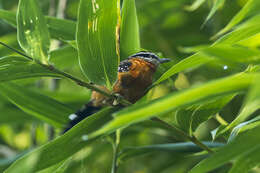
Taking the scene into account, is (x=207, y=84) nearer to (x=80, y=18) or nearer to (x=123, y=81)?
(x=80, y=18)

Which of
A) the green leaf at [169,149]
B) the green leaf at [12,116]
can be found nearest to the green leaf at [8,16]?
the green leaf at [169,149]

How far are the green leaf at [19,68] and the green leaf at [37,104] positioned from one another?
1.09 feet

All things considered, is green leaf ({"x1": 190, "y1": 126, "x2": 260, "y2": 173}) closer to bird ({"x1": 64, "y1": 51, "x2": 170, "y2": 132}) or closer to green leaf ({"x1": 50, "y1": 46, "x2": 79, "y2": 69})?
bird ({"x1": 64, "y1": 51, "x2": 170, "y2": 132})

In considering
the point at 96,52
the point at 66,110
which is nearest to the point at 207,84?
the point at 96,52

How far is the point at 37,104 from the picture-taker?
1525mm

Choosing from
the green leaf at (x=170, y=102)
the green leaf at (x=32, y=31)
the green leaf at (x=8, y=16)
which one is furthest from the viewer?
the green leaf at (x=8, y=16)

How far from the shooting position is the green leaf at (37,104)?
1.46 meters

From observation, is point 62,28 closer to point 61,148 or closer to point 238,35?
point 61,148

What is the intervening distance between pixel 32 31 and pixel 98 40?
171 millimetres

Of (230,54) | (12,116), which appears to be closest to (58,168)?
(230,54)

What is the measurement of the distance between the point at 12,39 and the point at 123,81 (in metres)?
0.72

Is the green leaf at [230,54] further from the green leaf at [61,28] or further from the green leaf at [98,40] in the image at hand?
the green leaf at [61,28]

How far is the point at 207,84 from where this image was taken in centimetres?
76

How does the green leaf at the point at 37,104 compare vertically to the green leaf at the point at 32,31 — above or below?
below
